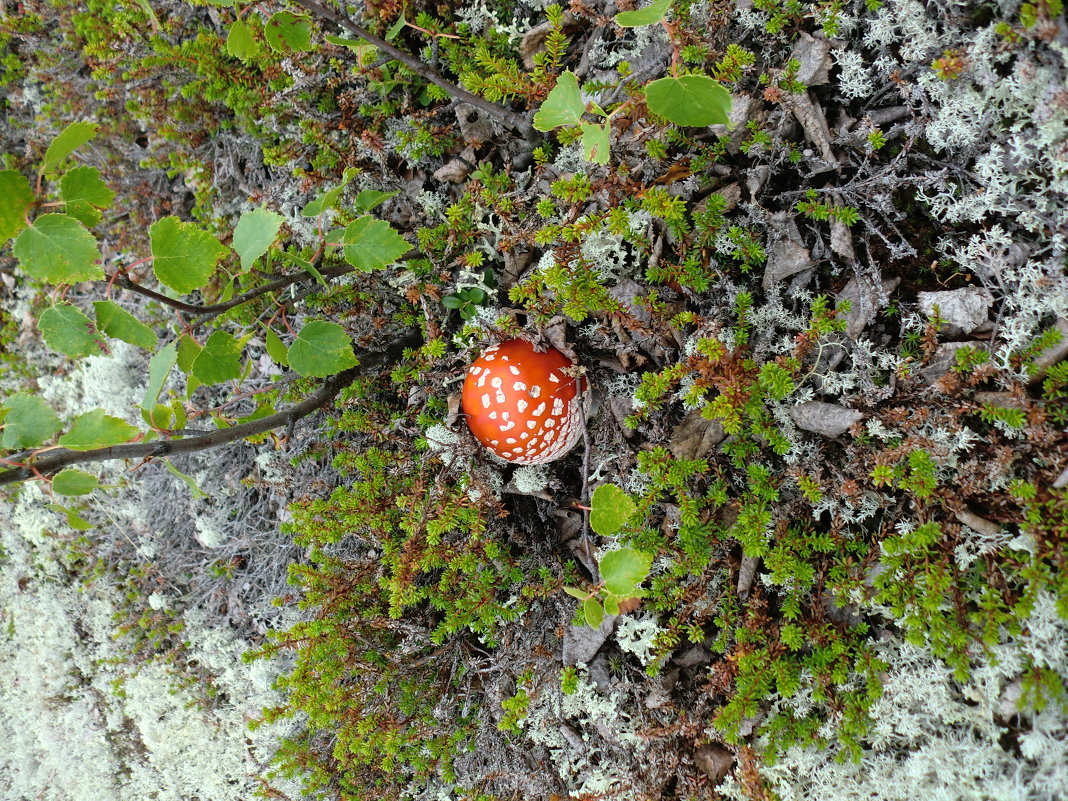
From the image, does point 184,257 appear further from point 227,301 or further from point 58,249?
point 227,301

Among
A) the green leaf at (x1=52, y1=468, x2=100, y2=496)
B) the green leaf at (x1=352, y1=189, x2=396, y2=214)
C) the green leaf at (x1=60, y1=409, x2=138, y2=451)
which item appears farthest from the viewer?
the green leaf at (x1=352, y1=189, x2=396, y2=214)

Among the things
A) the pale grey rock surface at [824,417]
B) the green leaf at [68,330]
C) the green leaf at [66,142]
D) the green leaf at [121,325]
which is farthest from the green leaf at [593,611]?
the green leaf at [66,142]

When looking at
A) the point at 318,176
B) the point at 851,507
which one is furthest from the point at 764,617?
the point at 318,176

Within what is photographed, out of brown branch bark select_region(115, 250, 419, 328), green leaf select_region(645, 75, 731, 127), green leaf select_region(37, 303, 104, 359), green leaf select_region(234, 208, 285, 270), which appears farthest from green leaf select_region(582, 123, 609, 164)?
green leaf select_region(37, 303, 104, 359)

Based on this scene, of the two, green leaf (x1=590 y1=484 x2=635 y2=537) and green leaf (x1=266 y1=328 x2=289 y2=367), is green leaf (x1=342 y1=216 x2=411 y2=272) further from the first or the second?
green leaf (x1=590 y1=484 x2=635 y2=537)

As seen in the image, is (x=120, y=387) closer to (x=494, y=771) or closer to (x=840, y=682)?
(x=494, y=771)

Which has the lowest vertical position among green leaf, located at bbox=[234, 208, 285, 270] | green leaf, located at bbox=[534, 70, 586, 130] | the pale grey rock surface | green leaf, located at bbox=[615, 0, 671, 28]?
the pale grey rock surface

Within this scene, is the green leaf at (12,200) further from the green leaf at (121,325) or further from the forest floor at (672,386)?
the green leaf at (121,325)
